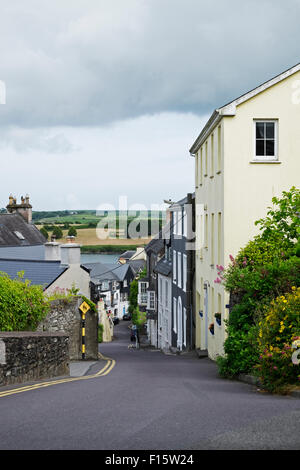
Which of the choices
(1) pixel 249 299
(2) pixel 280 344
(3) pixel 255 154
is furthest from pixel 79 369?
(2) pixel 280 344

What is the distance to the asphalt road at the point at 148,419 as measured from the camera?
7031 millimetres

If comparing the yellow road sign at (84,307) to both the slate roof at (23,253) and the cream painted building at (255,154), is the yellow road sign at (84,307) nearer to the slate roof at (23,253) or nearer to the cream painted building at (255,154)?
the cream painted building at (255,154)

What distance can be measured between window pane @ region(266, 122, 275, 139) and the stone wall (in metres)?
9.85

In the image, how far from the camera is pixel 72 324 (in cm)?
2461

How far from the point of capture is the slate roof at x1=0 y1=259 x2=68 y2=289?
29.1 meters

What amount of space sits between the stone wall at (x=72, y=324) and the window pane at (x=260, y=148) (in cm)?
919

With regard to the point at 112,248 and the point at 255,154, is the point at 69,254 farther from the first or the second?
the point at 112,248

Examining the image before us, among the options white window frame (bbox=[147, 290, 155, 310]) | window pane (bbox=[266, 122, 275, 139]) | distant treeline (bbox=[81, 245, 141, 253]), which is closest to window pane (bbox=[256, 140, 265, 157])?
window pane (bbox=[266, 122, 275, 139])

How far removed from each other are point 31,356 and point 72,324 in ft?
30.4

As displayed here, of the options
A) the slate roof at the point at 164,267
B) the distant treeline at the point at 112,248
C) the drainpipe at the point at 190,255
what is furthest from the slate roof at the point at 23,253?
the distant treeline at the point at 112,248
